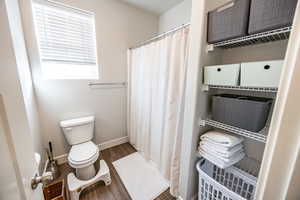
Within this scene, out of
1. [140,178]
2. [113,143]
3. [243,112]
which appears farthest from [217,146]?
[113,143]

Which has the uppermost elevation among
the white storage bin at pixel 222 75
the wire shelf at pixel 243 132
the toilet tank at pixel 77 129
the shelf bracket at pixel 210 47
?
the shelf bracket at pixel 210 47

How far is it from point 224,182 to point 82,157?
1556mm

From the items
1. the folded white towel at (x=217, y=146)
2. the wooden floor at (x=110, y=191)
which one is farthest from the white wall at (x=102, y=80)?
the folded white towel at (x=217, y=146)

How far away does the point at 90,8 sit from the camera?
1.75 meters

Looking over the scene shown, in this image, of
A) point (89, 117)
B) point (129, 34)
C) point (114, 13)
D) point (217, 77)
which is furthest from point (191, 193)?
point (114, 13)

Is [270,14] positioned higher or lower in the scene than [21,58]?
higher

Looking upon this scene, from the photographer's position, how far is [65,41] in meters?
1.70

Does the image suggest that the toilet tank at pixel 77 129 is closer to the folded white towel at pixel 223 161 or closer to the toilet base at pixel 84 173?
the toilet base at pixel 84 173

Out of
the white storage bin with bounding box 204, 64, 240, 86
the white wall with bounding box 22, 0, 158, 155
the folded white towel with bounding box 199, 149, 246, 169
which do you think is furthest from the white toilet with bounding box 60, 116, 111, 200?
the white storage bin with bounding box 204, 64, 240, 86

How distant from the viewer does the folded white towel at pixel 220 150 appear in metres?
0.97

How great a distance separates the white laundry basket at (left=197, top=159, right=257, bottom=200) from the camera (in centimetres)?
99

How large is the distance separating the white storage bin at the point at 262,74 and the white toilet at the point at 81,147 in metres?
1.69

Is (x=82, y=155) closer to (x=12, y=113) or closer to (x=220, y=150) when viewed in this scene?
(x=12, y=113)

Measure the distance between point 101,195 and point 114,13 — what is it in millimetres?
2510
